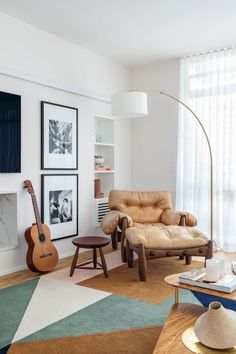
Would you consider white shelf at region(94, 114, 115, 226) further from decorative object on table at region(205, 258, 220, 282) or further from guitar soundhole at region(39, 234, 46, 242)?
decorative object on table at region(205, 258, 220, 282)

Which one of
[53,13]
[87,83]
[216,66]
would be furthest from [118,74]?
[53,13]

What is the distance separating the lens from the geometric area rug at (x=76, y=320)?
2160 millimetres

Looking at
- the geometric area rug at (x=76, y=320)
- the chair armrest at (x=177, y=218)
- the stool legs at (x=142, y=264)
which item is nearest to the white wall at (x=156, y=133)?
the chair armrest at (x=177, y=218)

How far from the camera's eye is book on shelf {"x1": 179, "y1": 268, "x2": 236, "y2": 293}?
6.89 ft

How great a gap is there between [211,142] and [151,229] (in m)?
1.71

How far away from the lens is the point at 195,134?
496 centimetres

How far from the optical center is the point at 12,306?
2789 mm

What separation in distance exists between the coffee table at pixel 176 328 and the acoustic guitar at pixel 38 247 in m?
1.81

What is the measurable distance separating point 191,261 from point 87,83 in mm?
2661

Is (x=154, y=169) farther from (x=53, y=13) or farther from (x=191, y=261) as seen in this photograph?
(x=53, y=13)

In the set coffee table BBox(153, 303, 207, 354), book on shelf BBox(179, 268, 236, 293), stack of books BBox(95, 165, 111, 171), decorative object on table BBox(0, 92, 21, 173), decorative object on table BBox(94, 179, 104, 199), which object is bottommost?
coffee table BBox(153, 303, 207, 354)

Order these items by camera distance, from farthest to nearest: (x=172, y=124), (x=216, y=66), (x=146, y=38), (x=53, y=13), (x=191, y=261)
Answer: (x=172, y=124) < (x=216, y=66) < (x=146, y=38) < (x=191, y=261) < (x=53, y=13)

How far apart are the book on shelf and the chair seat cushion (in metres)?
1.14

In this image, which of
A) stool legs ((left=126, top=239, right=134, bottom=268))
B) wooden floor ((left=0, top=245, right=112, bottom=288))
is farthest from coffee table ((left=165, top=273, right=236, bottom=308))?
wooden floor ((left=0, top=245, right=112, bottom=288))
